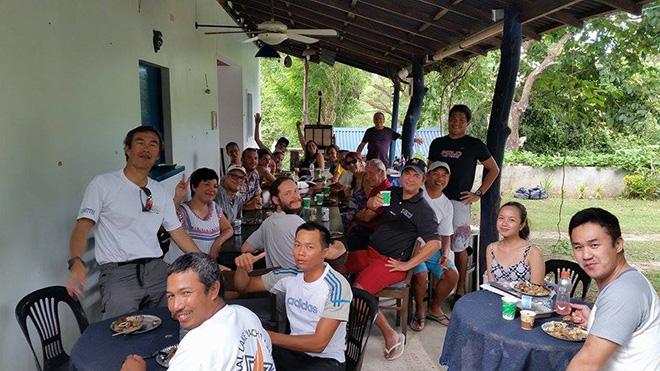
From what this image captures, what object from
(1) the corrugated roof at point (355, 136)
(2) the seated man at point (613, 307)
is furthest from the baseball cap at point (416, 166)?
(1) the corrugated roof at point (355, 136)

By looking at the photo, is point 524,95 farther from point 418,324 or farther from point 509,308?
point 509,308

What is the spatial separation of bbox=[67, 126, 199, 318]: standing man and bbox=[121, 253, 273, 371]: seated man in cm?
111

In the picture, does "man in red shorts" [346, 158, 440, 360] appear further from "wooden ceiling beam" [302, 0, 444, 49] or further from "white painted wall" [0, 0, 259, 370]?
"wooden ceiling beam" [302, 0, 444, 49]

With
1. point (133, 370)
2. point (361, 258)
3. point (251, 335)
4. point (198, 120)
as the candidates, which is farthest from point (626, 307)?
point (198, 120)

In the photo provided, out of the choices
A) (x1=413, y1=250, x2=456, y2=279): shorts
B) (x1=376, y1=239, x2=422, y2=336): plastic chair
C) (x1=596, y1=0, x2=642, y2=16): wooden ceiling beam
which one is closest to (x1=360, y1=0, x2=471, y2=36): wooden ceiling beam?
(x1=596, y1=0, x2=642, y2=16): wooden ceiling beam

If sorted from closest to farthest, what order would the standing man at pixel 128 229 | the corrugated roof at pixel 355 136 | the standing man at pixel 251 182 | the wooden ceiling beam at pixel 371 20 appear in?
the standing man at pixel 128 229
the standing man at pixel 251 182
the wooden ceiling beam at pixel 371 20
the corrugated roof at pixel 355 136

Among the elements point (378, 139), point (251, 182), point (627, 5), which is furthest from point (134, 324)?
point (378, 139)

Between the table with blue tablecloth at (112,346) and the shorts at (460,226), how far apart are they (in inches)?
110

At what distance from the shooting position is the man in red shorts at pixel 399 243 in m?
3.41

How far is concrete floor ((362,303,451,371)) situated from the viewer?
10.7 feet

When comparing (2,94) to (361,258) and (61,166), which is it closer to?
(61,166)

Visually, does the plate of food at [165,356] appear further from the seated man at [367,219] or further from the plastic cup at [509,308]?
the seated man at [367,219]

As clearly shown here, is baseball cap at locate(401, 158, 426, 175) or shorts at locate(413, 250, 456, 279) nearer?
baseball cap at locate(401, 158, 426, 175)

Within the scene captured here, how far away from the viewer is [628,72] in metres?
5.60
